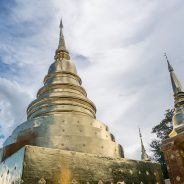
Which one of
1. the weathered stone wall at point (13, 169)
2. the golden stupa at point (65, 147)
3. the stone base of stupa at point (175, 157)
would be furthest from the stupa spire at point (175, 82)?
the weathered stone wall at point (13, 169)

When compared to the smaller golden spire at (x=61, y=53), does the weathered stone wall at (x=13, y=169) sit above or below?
below

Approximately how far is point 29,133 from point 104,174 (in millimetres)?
3705

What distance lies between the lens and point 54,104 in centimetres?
1303

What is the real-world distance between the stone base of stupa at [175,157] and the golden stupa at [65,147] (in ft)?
6.01

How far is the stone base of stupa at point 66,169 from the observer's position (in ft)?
27.4

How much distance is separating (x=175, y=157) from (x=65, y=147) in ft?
13.6

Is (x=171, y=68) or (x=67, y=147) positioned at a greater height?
(x=171, y=68)

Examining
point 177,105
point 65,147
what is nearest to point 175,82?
point 177,105

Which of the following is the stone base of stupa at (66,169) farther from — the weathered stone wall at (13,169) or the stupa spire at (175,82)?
the stupa spire at (175,82)

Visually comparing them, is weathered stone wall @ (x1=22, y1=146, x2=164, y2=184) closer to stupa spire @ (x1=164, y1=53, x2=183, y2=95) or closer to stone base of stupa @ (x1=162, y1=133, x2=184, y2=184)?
stone base of stupa @ (x1=162, y1=133, x2=184, y2=184)

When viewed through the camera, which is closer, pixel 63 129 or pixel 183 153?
pixel 183 153

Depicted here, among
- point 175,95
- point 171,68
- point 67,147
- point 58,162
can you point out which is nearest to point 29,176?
point 58,162

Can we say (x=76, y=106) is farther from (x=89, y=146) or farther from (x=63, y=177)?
(x=63, y=177)

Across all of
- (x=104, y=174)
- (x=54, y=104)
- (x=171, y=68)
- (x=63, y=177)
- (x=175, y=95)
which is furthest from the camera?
(x=54, y=104)
